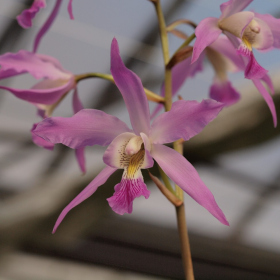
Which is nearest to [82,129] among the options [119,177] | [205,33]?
[205,33]

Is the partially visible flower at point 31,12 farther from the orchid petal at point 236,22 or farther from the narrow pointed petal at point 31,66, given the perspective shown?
the orchid petal at point 236,22

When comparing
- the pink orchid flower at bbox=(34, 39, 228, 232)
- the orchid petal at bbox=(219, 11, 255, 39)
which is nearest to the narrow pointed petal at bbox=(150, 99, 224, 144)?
the pink orchid flower at bbox=(34, 39, 228, 232)

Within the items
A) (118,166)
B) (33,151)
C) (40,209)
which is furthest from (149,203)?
(118,166)

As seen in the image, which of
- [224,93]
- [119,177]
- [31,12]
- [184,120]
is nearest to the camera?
[184,120]

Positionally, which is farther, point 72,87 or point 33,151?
point 33,151

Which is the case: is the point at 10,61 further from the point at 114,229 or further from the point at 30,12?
the point at 114,229

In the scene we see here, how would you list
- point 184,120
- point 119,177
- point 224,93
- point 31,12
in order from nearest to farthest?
point 184,120 → point 31,12 → point 224,93 → point 119,177

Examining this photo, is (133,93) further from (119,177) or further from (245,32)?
(119,177)
